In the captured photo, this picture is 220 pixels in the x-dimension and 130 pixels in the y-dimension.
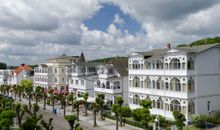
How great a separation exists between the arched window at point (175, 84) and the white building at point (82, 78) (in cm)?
2749

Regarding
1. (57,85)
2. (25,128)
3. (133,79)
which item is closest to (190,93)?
(133,79)

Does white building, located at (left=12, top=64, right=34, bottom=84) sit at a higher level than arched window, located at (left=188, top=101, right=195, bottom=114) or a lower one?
higher

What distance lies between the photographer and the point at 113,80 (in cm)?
6291

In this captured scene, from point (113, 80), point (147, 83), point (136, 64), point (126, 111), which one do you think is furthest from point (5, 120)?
point (113, 80)

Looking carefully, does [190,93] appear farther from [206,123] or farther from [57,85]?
[57,85]

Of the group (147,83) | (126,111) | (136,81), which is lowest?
(126,111)

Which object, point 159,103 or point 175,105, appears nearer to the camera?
point 175,105

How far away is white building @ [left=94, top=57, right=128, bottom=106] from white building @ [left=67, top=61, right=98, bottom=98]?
23.2 ft

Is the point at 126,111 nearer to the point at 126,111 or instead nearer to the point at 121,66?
the point at 126,111

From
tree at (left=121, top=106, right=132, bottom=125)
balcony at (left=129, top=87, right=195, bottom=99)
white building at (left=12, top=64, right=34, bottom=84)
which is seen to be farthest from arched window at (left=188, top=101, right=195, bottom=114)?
white building at (left=12, top=64, right=34, bottom=84)

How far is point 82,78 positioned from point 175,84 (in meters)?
32.9

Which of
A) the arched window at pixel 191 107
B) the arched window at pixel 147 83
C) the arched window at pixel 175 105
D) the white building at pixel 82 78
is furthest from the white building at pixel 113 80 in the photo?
the arched window at pixel 191 107

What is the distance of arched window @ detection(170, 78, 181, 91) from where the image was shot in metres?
47.3

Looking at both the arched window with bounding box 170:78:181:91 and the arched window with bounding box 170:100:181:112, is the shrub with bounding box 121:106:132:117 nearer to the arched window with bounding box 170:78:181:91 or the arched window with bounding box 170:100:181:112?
the arched window with bounding box 170:100:181:112
